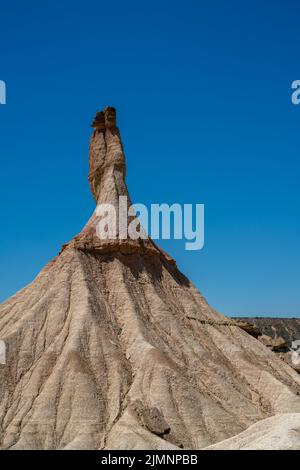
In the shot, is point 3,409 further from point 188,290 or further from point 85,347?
point 188,290

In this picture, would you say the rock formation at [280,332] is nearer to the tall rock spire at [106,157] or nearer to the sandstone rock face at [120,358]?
the sandstone rock face at [120,358]

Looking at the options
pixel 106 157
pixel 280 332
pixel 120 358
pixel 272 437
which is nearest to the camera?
pixel 272 437

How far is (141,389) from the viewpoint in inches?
Answer: 1704

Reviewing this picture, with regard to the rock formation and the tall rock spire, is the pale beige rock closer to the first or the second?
the tall rock spire

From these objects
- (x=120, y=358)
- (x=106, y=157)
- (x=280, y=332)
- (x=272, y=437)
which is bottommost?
(x=272, y=437)

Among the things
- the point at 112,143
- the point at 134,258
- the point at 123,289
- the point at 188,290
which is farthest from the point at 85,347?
the point at 112,143

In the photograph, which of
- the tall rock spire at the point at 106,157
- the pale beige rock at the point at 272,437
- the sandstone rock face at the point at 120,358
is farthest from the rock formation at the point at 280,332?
the pale beige rock at the point at 272,437

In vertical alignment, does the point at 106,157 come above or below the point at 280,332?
above

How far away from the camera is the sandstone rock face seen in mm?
40594

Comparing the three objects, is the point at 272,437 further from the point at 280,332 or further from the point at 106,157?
the point at 280,332

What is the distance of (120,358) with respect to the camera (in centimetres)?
4603

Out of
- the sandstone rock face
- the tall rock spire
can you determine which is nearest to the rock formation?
the sandstone rock face

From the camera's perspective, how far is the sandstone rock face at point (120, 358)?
4059 centimetres

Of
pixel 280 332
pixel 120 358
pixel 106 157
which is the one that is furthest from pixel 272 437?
pixel 280 332
